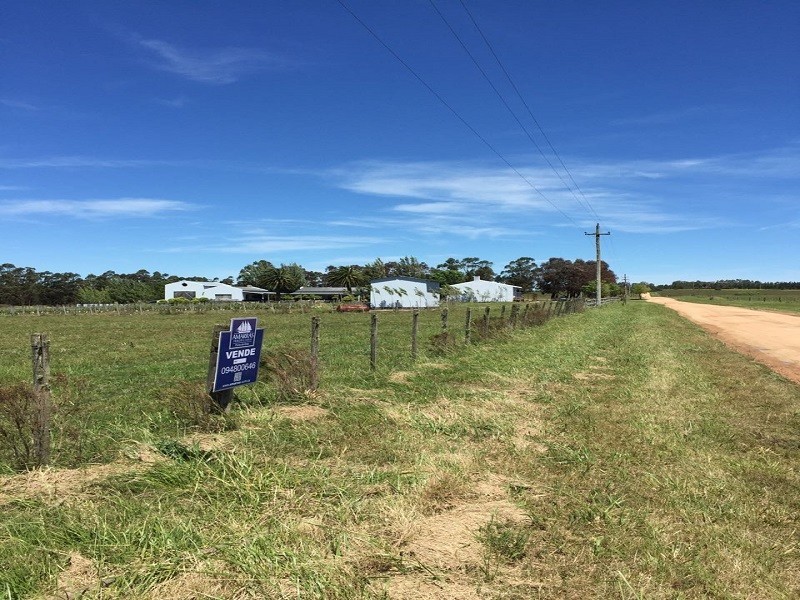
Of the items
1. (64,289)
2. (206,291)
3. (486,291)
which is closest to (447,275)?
(486,291)

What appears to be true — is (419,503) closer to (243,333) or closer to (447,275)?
(243,333)

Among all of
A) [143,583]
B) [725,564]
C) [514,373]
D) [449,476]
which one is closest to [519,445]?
[449,476]

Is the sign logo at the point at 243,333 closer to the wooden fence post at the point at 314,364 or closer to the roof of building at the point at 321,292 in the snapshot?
the wooden fence post at the point at 314,364

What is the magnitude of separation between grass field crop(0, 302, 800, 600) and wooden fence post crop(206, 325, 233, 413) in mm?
277

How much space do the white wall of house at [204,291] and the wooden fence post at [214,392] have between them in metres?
118

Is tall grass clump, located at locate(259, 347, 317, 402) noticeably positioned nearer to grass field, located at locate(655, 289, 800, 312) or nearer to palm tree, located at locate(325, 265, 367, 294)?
grass field, located at locate(655, 289, 800, 312)

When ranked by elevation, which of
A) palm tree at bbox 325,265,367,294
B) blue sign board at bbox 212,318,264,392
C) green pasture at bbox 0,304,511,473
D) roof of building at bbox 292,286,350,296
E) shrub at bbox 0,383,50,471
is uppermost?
palm tree at bbox 325,265,367,294

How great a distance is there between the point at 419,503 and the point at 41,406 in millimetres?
3550

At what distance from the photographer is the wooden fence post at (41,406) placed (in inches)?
→ 199

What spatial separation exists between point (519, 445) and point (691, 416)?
10.1 ft

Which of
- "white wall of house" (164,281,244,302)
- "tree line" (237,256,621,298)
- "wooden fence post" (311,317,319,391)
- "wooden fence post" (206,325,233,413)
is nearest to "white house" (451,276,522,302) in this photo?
"tree line" (237,256,621,298)

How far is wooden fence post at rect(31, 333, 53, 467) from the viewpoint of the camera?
16.5 ft

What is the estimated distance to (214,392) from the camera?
6441 mm

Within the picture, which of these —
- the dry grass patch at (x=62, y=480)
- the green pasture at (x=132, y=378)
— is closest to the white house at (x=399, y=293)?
the green pasture at (x=132, y=378)
